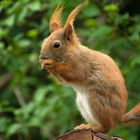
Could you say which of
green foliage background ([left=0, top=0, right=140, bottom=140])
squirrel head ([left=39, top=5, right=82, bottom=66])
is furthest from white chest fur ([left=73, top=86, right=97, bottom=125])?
green foliage background ([left=0, top=0, right=140, bottom=140])

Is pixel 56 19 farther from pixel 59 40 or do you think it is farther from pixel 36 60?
pixel 36 60

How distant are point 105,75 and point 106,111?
0.82 ft

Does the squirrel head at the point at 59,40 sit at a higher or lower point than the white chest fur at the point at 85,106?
higher

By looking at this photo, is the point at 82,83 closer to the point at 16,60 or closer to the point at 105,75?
the point at 105,75

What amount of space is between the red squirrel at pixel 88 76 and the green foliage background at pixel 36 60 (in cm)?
27

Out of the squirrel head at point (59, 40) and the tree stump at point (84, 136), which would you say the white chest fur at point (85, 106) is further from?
the tree stump at point (84, 136)

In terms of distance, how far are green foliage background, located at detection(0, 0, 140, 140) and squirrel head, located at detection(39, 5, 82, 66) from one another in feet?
0.53

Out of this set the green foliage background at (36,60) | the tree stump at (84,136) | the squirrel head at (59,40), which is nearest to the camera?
the tree stump at (84,136)

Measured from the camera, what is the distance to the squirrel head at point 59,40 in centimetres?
523

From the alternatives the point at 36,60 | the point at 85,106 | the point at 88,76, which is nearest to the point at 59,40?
the point at 88,76

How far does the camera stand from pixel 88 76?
5.25 metres

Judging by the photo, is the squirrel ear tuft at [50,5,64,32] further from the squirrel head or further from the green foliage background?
the green foliage background

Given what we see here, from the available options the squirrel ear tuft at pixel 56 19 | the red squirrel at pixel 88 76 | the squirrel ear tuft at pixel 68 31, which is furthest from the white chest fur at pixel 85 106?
the squirrel ear tuft at pixel 56 19

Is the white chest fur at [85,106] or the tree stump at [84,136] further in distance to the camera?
the white chest fur at [85,106]
